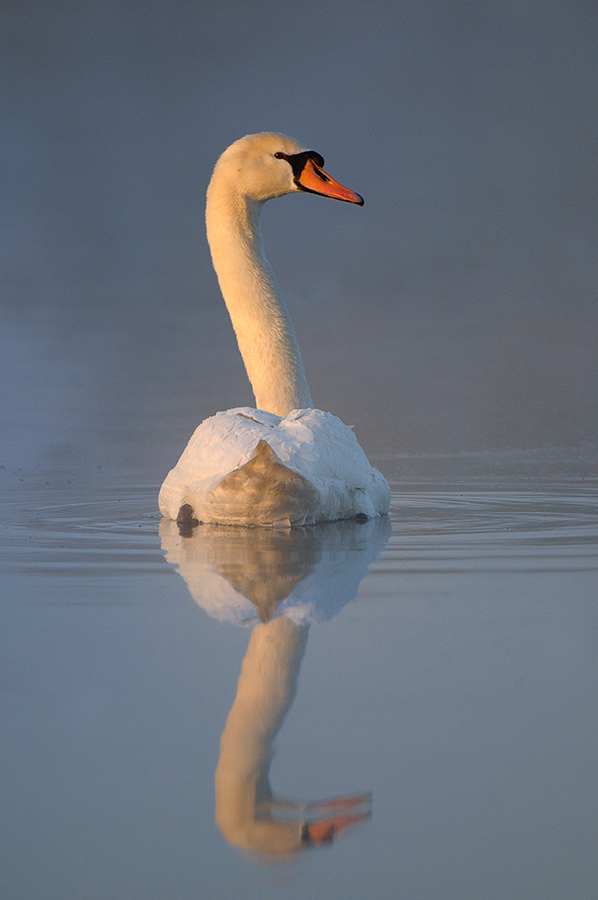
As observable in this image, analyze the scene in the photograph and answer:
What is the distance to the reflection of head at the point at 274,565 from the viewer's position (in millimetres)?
3182

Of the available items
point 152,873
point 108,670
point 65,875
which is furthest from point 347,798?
point 108,670

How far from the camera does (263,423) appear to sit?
5395 millimetres

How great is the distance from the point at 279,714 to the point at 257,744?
187 mm

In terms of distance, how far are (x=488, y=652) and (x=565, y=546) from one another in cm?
210

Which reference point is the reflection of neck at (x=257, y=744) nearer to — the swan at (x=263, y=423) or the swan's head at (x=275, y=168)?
the swan at (x=263, y=423)

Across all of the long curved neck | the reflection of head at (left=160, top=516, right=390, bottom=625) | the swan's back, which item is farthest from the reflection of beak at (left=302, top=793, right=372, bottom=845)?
the long curved neck

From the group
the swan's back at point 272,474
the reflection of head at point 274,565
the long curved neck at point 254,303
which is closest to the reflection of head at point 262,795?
the reflection of head at point 274,565

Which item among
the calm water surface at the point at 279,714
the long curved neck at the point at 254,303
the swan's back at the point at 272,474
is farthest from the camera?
the long curved neck at the point at 254,303

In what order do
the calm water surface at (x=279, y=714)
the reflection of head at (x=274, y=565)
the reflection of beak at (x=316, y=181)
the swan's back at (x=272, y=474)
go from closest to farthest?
1. the calm water surface at (x=279, y=714)
2. the reflection of head at (x=274, y=565)
3. the swan's back at (x=272, y=474)
4. the reflection of beak at (x=316, y=181)

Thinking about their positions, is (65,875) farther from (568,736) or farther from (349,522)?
(349,522)

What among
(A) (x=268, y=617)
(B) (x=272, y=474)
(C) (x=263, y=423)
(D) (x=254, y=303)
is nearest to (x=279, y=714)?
(A) (x=268, y=617)

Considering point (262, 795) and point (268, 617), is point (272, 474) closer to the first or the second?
point (268, 617)

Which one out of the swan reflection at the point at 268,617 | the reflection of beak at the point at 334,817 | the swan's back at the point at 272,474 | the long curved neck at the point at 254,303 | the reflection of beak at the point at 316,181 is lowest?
the reflection of beak at the point at 334,817

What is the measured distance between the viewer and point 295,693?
2217 millimetres
